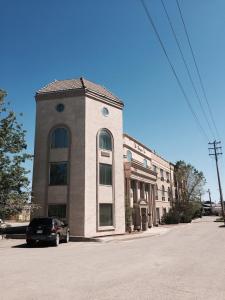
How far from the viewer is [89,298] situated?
7520mm

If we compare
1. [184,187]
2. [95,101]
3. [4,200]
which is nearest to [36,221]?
[4,200]

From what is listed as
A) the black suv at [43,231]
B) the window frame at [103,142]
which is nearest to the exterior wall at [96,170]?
the window frame at [103,142]

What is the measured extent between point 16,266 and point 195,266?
651cm

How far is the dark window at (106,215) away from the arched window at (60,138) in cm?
632

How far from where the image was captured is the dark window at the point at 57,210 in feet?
91.9

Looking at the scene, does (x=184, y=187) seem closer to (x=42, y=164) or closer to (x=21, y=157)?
(x=42, y=164)

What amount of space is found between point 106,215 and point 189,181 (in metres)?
35.4

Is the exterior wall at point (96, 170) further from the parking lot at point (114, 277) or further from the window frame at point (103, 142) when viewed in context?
the parking lot at point (114, 277)

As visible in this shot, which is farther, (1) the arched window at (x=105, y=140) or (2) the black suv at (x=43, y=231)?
(1) the arched window at (x=105, y=140)

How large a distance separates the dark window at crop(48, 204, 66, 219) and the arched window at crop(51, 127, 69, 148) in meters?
5.19

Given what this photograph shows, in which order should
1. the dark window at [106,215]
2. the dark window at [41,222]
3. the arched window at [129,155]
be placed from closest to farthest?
the dark window at [41,222] < the dark window at [106,215] < the arched window at [129,155]

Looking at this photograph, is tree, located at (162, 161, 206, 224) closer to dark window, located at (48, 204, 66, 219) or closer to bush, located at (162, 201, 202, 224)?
bush, located at (162, 201, 202, 224)

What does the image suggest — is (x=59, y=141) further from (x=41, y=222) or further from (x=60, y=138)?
(x=41, y=222)

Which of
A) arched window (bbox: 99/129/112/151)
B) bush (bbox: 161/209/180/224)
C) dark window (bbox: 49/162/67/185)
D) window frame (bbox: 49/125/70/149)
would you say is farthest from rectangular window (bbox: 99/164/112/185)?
bush (bbox: 161/209/180/224)
